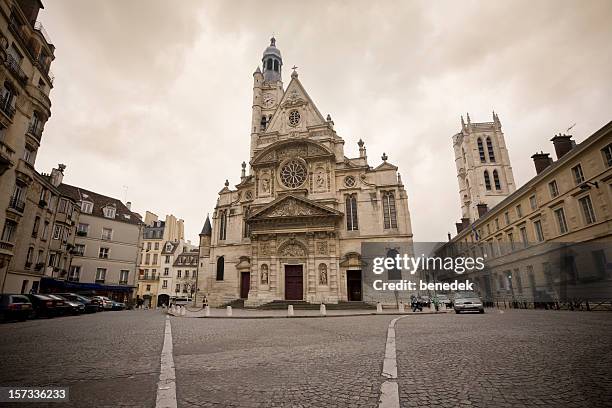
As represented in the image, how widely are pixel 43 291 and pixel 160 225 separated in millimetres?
29265

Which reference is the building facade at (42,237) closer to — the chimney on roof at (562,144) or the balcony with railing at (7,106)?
the balcony with railing at (7,106)

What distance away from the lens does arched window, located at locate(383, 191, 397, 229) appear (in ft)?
89.7

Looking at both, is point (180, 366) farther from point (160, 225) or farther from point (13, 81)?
point (160, 225)

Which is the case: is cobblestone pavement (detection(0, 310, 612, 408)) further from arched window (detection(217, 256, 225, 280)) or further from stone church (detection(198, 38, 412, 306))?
arched window (detection(217, 256, 225, 280))

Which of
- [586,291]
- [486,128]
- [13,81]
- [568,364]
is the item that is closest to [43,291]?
[13,81]

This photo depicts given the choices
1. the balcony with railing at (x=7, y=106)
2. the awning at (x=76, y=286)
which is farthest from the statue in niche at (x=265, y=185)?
the awning at (x=76, y=286)

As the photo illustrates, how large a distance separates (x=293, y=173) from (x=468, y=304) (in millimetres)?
18857

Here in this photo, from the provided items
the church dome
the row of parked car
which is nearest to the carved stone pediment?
the row of parked car

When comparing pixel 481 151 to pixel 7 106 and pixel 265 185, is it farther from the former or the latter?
pixel 7 106

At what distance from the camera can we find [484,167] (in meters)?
59.6

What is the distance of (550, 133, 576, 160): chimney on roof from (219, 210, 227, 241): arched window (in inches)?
1132

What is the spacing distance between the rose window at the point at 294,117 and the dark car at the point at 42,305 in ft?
82.0

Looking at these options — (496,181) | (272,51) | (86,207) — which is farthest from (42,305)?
(496,181)

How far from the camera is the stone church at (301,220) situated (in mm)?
26672
